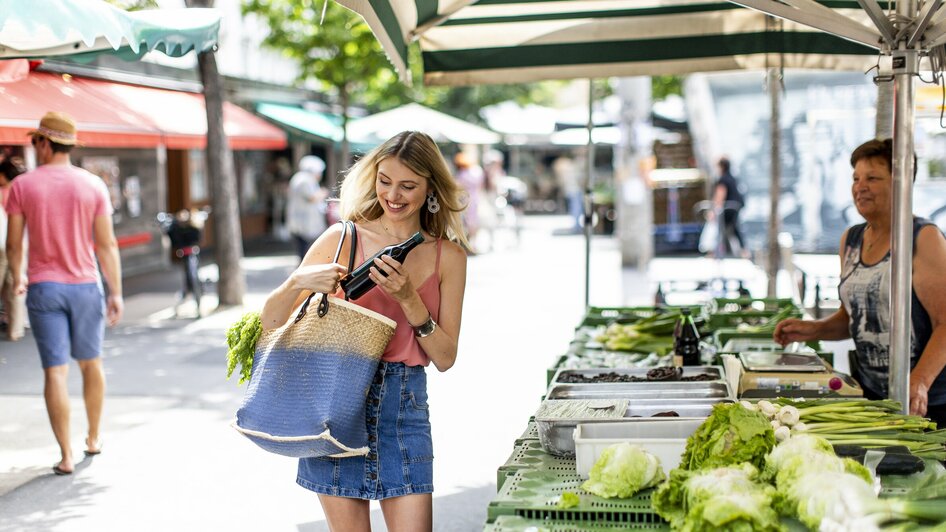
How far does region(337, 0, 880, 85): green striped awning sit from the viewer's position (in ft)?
20.7

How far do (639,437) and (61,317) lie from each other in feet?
14.1

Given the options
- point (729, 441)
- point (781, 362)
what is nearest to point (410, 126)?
point (781, 362)

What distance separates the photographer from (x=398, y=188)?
139 inches

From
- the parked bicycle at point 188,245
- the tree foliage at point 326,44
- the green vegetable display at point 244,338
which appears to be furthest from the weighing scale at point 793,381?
the tree foliage at point 326,44

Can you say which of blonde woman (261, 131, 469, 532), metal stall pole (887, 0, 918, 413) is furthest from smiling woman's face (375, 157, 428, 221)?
metal stall pole (887, 0, 918, 413)

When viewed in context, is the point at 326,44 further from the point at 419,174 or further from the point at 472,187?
the point at 419,174

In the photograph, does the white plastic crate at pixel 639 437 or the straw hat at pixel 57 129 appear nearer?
the white plastic crate at pixel 639 437

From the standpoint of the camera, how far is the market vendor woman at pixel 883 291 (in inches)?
177

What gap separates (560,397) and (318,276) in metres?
1.46

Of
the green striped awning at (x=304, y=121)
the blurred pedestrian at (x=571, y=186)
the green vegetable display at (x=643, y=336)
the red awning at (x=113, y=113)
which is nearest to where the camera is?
the green vegetable display at (x=643, y=336)

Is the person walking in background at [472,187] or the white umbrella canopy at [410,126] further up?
the white umbrella canopy at [410,126]

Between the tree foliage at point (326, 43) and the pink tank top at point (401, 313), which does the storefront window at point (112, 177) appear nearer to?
the tree foliage at point (326, 43)

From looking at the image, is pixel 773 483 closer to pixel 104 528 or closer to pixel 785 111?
pixel 104 528

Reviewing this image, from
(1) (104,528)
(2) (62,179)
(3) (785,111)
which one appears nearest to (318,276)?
(1) (104,528)
